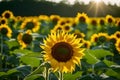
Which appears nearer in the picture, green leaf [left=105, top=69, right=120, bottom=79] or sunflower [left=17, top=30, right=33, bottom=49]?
green leaf [left=105, top=69, right=120, bottom=79]

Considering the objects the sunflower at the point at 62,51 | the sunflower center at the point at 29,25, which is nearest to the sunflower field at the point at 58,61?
the sunflower at the point at 62,51

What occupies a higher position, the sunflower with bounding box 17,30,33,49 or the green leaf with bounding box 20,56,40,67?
the green leaf with bounding box 20,56,40,67

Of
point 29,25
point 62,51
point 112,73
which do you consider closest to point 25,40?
point 29,25

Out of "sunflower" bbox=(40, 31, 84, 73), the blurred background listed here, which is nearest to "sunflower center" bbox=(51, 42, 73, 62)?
"sunflower" bbox=(40, 31, 84, 73)

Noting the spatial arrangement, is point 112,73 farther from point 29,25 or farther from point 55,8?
point 55,8

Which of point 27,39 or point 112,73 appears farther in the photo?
point 27,39

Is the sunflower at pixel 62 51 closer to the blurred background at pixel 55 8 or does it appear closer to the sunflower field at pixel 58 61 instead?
the sunflower field at pixel 58 61

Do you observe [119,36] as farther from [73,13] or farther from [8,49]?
[73,13]

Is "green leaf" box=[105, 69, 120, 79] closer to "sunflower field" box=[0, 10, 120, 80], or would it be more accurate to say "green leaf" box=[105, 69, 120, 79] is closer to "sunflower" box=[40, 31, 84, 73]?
"sunflower field" box=[0, 10, 120, 80]

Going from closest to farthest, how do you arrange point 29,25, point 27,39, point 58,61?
point 58,61 < point 27,39 < point 29,25

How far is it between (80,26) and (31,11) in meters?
18.5

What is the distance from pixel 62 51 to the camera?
129 inches

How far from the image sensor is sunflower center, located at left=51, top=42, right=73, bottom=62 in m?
3.24

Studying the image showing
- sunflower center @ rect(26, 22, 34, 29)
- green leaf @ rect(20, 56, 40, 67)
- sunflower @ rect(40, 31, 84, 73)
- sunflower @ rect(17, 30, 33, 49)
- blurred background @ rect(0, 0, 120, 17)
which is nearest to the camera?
sunflower @ rect(40, 31, 84, 73)
